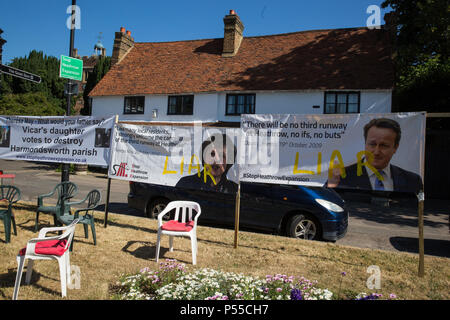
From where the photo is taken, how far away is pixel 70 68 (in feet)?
25.8

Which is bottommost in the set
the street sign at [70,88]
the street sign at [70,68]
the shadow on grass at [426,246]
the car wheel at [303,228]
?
the shadow on grass at [426,246]

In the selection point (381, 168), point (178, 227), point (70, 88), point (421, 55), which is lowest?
point (178, 227)

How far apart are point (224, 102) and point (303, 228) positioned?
13.5 metres

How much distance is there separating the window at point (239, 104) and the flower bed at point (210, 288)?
15311mm

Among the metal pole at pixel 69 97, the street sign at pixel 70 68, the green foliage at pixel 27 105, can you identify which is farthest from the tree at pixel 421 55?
the green foliage at pixel 27 105

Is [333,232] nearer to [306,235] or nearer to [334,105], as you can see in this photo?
[306,235]

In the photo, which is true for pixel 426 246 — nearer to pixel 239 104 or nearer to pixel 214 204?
pixel 214 204

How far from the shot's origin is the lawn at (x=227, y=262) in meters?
4.64

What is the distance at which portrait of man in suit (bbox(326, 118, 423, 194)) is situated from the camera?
5688 mm

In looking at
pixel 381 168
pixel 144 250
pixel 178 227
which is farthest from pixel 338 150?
pixel 144 250

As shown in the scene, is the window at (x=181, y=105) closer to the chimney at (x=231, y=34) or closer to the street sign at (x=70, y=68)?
the chimney at (x=231, y=34)

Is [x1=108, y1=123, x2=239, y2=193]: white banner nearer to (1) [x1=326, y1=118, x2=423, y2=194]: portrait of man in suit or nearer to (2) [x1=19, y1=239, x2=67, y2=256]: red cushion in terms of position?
(1) [x1=326, y1=118, x2=423, y2=194]: portrait of man in suit
